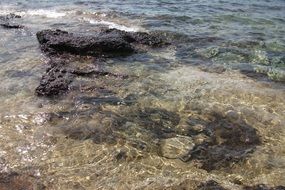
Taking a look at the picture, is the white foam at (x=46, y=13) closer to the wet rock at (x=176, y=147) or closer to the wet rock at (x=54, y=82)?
the wet rock at (x=54, y=82)

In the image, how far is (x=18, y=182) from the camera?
248 inches

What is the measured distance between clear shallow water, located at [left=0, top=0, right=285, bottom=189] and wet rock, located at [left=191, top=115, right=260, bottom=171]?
0.14 meters

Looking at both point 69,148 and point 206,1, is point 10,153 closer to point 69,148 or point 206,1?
point 69,148

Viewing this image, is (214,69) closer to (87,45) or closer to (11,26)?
(87,45)

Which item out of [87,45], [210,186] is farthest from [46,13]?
[210,186]

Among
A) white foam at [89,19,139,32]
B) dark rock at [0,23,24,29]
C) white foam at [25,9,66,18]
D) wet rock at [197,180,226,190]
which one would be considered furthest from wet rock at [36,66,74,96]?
white foam at [25,9,66,18]

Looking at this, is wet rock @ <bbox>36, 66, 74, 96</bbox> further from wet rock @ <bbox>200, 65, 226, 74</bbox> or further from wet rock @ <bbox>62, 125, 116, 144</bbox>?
wet rock @ <bbox>200, 65, 226, 74</bbox>

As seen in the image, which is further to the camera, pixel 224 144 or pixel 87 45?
pixel 87 45

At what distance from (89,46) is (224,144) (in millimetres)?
6182

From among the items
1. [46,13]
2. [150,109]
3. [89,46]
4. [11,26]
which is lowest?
[150,109]

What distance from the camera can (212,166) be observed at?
6.88 m

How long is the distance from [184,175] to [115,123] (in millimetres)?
2128

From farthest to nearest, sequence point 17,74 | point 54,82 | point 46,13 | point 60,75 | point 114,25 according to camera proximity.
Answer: point 46,13
point 114,25
point 17,74
point 60,75
point 54,82

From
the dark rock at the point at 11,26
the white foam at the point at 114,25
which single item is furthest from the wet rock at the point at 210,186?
the dark rock at the point at 11,26
